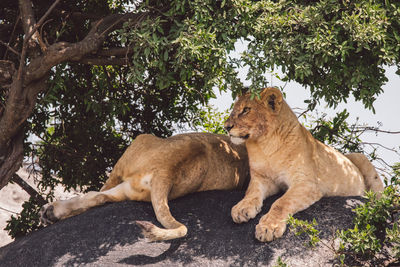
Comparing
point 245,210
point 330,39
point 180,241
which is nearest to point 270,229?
point 245,210

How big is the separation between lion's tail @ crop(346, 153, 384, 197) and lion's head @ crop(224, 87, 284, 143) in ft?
5.19

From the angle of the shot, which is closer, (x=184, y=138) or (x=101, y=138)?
(x=184, y=138)

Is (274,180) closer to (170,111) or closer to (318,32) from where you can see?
(318,32)

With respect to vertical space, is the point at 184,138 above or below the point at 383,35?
below

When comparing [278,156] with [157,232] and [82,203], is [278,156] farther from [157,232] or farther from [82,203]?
[82,203]

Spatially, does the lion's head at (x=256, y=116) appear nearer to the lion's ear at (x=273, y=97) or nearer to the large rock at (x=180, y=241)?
the lion's ear at (x=273, y=97)

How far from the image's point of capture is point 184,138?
6914mm

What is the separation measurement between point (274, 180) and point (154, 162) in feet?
4.94

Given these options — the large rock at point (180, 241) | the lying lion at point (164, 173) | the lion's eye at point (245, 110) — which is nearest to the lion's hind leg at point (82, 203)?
the lying lion at point (164, 173)

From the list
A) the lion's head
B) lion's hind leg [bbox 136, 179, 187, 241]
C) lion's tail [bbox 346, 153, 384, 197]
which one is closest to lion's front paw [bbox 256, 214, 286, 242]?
lion's hind leg [bbox 136, 179, 187, 241]

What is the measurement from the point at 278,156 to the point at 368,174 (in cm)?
156

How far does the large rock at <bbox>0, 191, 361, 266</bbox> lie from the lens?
545 cm

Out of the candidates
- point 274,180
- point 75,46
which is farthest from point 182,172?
→ point 75,46

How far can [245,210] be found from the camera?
590cm
